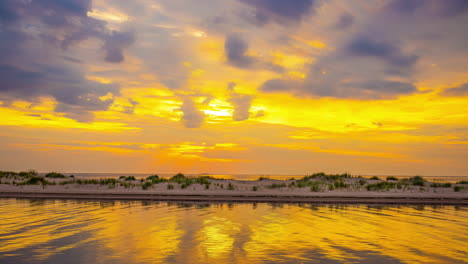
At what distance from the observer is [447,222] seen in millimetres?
17344

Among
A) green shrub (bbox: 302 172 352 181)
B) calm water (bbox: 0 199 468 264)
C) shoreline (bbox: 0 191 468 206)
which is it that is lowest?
calm water (bbox: 0 199 468 264)

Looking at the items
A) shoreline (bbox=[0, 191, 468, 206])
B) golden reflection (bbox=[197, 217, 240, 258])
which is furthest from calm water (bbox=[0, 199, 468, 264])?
shoreline (bbox=[0, 191, 468, 206])

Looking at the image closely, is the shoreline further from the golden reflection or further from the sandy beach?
the golden reflection

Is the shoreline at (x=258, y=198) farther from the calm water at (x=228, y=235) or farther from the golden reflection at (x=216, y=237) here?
the golden reflection at (x=216, y=237)

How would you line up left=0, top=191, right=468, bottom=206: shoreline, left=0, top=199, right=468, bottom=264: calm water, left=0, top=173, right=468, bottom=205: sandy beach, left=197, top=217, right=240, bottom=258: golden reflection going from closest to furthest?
left=0, top=199, right=468, bottom=264: calm water
left=197, top=217, right=240, bottom=258: golden reflection
left=0, top=191, right=468, bottom=206: shoreline
left=0, top=173, right=468, bottom=205: sandy beach

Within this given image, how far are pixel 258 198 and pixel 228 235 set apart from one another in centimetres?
1321

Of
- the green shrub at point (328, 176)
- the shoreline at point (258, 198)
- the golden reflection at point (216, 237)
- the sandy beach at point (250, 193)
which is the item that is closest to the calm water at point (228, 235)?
the golden reflection at point (216, 237)

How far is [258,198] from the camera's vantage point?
2650 centimetres

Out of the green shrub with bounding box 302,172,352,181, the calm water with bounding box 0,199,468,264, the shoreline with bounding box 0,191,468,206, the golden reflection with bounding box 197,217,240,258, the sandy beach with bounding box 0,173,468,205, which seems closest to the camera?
the calm water with bounding box 0,199,468,264

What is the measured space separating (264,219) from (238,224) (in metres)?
2.02

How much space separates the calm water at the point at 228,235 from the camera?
10438mm

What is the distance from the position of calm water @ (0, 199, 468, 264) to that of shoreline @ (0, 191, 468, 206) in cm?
406

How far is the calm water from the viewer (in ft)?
34.2

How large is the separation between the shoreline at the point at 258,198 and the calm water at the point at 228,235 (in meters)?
4.06
